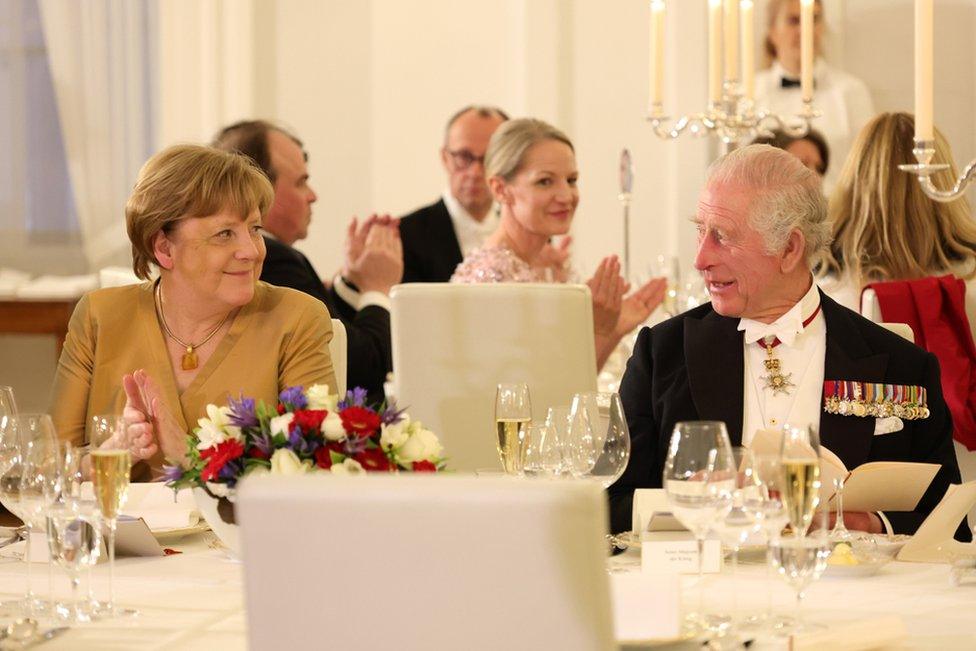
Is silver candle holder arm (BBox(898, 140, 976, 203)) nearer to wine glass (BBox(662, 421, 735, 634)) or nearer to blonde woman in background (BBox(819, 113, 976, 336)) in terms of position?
wine glass (BBox(662, 421, 735, 634))

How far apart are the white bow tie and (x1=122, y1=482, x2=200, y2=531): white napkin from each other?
1.07 m

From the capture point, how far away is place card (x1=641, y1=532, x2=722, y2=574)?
6.59 ft

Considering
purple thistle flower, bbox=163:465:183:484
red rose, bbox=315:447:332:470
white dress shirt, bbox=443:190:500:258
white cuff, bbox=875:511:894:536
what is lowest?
white cuff, bbox=875:511:894:536

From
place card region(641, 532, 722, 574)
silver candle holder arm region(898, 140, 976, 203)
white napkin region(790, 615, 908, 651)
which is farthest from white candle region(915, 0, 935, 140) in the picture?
white napkin region(790, 615, 908, 651)

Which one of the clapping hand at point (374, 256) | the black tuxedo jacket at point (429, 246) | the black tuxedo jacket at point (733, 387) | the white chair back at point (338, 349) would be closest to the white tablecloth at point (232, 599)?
the black tuxedo jacket at point (733, 387)

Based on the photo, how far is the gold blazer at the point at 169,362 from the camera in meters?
2.88

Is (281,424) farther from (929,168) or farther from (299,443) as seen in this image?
(929,168)

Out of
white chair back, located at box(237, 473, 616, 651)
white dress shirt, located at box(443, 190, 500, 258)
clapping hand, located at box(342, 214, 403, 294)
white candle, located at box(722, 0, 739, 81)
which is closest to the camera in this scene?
white chair back, located at box(237, 473, 616, 651)

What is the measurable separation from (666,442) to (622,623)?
116 cm

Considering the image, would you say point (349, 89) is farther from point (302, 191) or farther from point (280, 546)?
point (280, 546)

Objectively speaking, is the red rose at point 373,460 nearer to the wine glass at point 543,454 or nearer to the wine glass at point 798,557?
the wine glass at point 543,454

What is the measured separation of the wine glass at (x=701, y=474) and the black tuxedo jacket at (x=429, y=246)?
3556mm

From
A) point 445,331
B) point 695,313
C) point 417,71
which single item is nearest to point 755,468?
point 695,313

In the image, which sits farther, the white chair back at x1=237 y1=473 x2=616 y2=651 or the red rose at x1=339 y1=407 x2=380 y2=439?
the red rose at x1=339 y1=407 x2=380 y2=439
